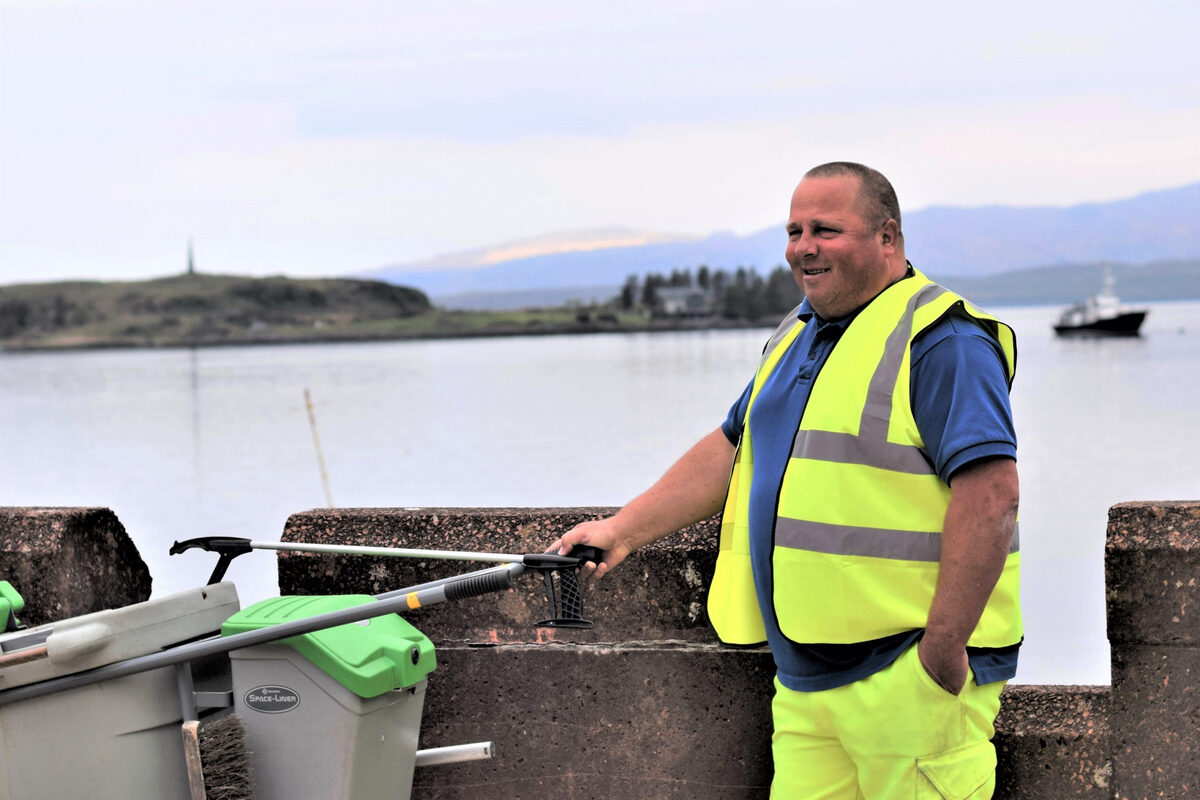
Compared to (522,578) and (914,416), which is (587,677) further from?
(914,416)

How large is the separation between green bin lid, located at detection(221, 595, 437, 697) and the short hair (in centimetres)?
137

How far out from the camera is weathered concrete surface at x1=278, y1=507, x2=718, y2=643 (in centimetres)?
362

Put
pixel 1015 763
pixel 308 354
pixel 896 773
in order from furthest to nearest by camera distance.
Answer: pixel 308 354
pixel 1015 763
pixel 896 773

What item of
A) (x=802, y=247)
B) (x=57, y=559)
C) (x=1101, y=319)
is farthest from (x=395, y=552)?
(x=1101, y=319)

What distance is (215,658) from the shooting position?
3189 mm

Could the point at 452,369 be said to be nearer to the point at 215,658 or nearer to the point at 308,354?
the point at 308,354

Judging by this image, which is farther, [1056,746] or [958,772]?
[1056,746]

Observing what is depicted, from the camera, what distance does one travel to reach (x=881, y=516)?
2650mm

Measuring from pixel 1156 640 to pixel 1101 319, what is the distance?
110m

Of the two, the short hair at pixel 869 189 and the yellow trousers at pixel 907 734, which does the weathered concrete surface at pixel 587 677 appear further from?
the short hair at pixel 869 189

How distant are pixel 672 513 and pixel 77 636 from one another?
53.9 inches

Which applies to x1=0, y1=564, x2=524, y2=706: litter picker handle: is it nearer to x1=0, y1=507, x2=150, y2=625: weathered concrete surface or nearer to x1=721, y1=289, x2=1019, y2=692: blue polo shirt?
x1=721, y1=289, x2=1019, y2=692: blue polo shirt

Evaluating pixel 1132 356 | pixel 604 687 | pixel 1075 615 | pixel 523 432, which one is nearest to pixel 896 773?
pixel 604 687

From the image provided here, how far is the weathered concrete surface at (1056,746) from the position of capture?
342cm
